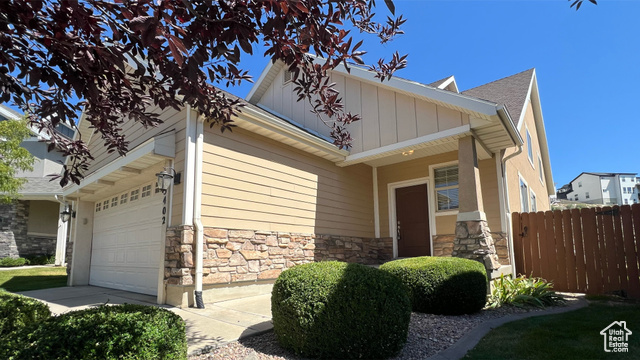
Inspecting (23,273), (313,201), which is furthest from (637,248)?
(23,273)

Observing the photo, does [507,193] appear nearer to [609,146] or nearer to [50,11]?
[50,11]

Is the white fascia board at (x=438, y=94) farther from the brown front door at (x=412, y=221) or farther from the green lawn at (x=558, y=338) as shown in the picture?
the green lawn at (x=558, y=338)

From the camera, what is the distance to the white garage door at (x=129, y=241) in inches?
276

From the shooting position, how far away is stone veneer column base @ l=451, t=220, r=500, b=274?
Result: 20.8 feet

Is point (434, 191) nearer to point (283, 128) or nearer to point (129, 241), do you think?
point (283, 128)

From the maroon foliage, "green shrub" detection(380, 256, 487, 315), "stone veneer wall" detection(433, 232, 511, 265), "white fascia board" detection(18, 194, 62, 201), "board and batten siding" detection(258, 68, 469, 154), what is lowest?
"green shrub" detection(380, 256, 487, 315)

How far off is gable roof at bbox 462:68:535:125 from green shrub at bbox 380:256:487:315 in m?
5.87

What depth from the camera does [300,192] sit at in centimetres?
798

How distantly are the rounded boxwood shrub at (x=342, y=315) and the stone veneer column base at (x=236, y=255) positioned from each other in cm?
272

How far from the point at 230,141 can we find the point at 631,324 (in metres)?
6.46

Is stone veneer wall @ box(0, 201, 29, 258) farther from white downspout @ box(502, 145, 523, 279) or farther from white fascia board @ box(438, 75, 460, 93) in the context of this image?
white downspout @ box(502, 145, 523, 279)

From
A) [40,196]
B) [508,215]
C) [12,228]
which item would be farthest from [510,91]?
[12,228]

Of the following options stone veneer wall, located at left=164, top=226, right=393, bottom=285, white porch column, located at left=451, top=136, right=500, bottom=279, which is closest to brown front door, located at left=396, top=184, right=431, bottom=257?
stone veneer wall, located at left=164, top=226, right=393, bottom=285

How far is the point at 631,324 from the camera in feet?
14.9
